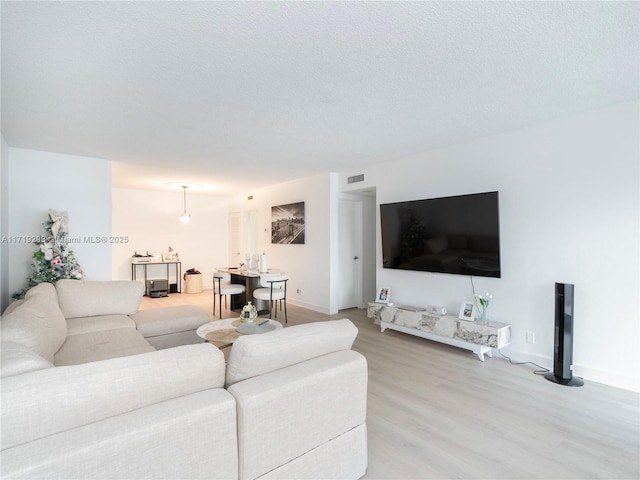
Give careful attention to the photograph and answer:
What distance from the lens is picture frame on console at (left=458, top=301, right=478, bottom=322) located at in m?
3.69

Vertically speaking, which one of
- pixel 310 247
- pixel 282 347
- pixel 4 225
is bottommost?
pixel 282 347

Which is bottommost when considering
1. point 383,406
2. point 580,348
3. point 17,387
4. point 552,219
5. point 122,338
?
point 383,406

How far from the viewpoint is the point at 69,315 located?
11.0 feet

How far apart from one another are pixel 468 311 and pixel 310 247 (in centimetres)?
312

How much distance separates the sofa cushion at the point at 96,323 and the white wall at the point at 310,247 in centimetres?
319

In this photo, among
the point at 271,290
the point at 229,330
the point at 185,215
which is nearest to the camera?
the point at 229,330

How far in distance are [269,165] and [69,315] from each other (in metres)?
3.20

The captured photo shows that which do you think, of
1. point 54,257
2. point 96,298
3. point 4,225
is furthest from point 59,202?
point 96,298

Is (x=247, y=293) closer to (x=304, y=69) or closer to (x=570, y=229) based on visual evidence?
(x=304, y=69)

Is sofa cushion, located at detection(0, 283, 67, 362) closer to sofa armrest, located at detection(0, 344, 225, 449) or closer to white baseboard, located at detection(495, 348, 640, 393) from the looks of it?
sofa armrest, located at detection(0, 344, 225, 449)

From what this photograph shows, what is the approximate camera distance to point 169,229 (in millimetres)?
8148

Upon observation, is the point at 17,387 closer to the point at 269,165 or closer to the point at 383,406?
the point at 383,406

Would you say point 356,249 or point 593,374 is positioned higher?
point 356,249

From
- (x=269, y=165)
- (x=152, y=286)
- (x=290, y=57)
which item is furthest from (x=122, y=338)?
(x=152, y=286)
